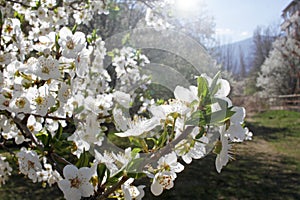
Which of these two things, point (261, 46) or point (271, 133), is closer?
point (271, 133)

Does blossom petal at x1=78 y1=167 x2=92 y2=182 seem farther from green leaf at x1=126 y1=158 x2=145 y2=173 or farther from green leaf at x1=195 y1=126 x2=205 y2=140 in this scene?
green leaf at x1=195 y1=126 x2=205 y2=140

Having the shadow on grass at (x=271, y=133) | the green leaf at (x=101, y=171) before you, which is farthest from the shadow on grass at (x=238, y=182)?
the shadow on grass at (x=271, y=133)

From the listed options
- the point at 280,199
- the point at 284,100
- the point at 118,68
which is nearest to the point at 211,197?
the point at 280,199

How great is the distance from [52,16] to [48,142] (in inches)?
48.7

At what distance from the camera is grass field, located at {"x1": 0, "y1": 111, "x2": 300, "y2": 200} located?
373 cm

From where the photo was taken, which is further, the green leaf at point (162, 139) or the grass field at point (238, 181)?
the grass field at point (238, 181)

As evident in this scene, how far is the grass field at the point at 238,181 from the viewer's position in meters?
Answer: 3.73

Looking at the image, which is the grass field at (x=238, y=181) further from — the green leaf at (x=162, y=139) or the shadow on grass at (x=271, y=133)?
the green leaf at (x=162, y=139)

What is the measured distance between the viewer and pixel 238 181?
4.46m

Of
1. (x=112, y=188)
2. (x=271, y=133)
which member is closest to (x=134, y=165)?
(x=112, y=188)

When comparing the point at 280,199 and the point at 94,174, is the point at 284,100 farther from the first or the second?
the point at 94,174

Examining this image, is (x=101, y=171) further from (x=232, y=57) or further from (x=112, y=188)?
(x=232, y=57)

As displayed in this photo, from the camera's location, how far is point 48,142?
39.1 inches

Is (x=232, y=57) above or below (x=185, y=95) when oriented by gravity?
above
